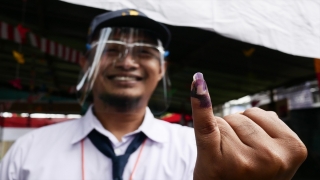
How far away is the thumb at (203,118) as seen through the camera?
443 mm

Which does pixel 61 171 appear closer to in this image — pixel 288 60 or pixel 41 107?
pixel 288 60

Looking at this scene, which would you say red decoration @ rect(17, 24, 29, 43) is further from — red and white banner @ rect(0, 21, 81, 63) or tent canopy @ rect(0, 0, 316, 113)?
tent canopy @ rect(0, 0, 316, 113)

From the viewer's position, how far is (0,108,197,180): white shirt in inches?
36.6

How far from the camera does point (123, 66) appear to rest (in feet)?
3.57

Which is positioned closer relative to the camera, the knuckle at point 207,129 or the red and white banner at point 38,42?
the knuckle at point 207,129

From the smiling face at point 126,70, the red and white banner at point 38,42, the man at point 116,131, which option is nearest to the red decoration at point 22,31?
the red and white banner at point 38,42

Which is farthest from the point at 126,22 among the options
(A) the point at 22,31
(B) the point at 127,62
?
(A) the point at 22,31

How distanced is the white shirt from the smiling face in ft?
0.40

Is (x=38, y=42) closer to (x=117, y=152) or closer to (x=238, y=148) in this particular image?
(x=117, y=152)

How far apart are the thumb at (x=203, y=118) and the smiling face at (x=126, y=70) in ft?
2.09

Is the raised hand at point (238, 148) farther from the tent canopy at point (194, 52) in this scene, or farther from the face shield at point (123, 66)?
the tent canopy at point (194, 52)

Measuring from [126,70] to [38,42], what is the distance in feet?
6.19

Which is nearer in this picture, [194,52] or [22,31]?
[22,31]

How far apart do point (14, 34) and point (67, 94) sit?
6.99ft
